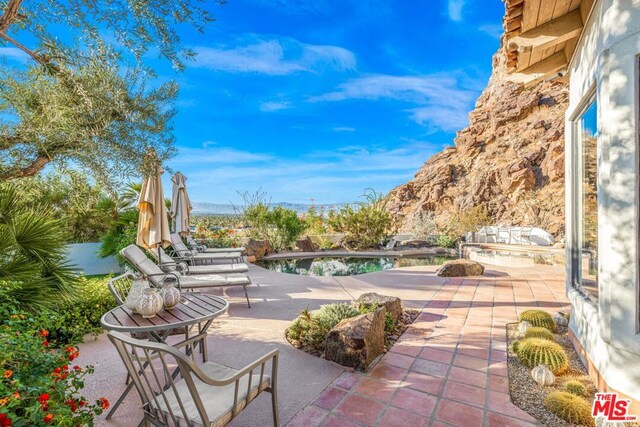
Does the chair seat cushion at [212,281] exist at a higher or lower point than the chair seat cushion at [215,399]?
higher

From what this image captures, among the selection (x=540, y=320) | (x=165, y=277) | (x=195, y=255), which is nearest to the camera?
(x=540, y=320)

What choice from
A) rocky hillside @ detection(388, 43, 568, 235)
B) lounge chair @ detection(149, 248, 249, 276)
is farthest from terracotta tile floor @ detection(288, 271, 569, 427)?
rocky hillside @ detection(388, 43, 568, 235)

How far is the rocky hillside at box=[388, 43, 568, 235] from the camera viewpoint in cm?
2441

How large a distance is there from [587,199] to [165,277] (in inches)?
205

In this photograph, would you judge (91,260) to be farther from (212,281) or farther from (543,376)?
(543,376)

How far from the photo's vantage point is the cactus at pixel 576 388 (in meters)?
2.55

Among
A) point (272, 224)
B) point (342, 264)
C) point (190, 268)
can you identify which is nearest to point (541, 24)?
point (190, 268)

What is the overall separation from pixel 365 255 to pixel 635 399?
9.28 metres

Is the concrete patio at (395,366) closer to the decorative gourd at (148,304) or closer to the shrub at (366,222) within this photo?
the decorative gourd at (148,304)

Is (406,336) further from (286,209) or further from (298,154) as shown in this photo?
(298,154)

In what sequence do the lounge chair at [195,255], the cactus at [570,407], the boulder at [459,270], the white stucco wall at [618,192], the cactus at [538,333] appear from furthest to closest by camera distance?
1. the boulder at [459,270]
2. the lounge chair at [195,255]
3. the cactus at [538,333]
4. the cactus at [570,407]
5. the white stucco wall at [618,192]

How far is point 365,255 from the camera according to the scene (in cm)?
1142

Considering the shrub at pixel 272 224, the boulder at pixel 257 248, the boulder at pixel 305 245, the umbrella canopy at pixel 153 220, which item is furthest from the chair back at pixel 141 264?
the boulder at pixel 305 245

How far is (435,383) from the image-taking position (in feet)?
9.13
